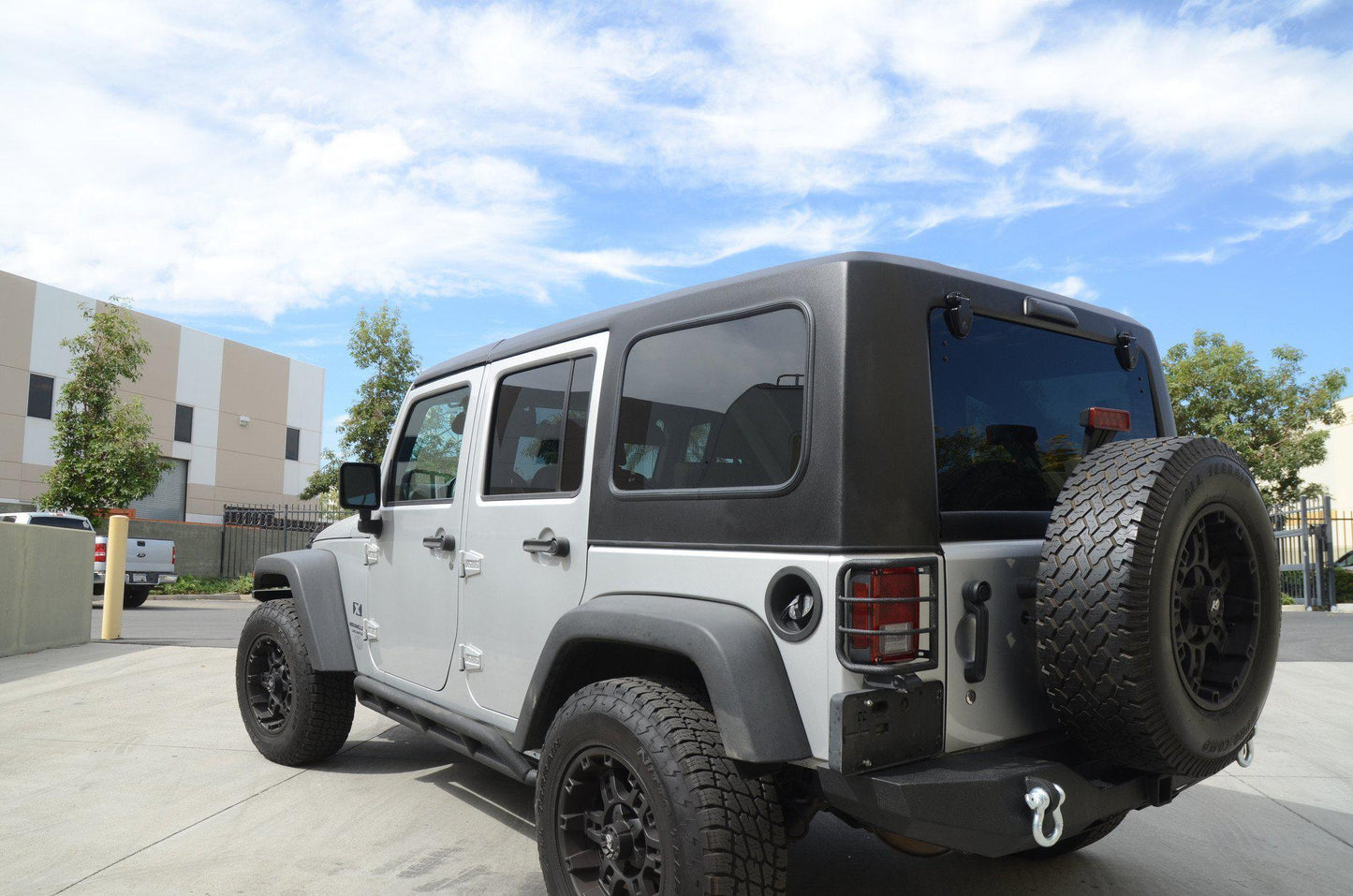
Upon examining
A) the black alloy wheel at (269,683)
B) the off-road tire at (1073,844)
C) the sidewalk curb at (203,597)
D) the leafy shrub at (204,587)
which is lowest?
the sidewalk curb at (203,597)

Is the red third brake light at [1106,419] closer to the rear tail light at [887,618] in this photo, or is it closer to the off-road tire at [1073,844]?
the rear tail light at [887,618]

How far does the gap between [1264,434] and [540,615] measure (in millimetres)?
25202

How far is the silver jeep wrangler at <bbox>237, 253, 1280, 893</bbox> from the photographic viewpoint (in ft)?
7.67

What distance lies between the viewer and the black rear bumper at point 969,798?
225 centimetres

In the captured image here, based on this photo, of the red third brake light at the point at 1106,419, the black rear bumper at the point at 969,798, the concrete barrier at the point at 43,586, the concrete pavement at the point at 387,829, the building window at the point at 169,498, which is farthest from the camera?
the building window at the point at 169,498

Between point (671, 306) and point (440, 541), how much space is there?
157 cm

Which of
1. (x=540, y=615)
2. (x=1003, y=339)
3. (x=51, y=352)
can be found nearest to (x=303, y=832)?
(x=540, y=615)

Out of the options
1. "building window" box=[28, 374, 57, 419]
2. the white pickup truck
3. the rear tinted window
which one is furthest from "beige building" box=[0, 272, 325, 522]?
the rear tinted window

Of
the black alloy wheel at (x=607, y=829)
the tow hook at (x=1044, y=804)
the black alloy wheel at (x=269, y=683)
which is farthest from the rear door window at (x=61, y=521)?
the tow hook at (x=1044, y=804)

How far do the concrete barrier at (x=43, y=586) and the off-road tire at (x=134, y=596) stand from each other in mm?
6795

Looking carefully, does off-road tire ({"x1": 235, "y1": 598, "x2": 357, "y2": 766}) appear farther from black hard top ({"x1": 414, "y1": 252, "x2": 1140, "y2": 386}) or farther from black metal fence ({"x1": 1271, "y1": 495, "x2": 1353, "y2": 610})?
black metal fence ({"x1": 1271, "y1": 495, "x2": 1353, "y2": 610})

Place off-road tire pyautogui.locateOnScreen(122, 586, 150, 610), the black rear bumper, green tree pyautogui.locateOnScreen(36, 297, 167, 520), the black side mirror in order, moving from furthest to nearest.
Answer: green tree pyautogui.locateOnScreen(36, 297, 167, 520)
off-road tire pyautogui.locateOnScreen(122, 586, 150, 610)
the black side mirror
the black rear bumper

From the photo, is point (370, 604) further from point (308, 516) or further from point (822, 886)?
point (308, 516)

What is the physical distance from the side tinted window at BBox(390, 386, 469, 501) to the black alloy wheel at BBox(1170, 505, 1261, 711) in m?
2.74
